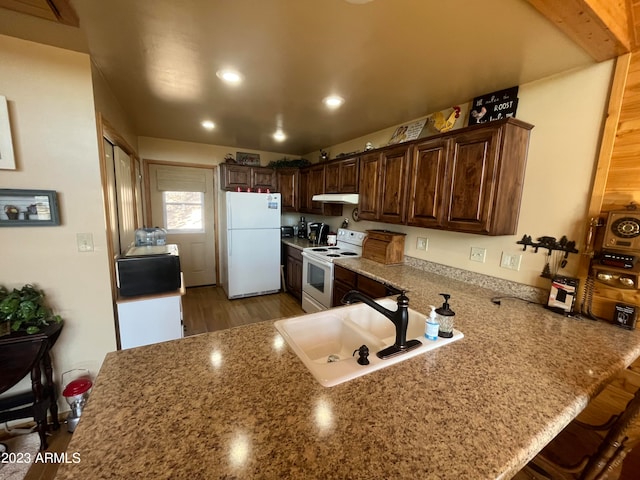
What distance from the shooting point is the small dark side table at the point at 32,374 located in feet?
4.56

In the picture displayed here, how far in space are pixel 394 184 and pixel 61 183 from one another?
8.06ft

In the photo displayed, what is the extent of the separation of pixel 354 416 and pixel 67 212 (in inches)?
81.9

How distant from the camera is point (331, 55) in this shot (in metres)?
1.51

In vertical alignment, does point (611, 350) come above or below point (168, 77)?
below

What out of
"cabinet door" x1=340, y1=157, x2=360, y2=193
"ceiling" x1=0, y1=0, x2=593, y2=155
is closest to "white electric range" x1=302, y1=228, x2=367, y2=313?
"cabinet door" x1=340, y1=157, x2=360, y2=193

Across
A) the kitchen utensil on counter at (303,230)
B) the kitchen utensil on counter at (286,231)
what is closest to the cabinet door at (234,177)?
the kitchen utensil on counter at (286,231)

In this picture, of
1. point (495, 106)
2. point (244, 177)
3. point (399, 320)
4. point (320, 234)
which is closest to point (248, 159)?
point (244, 177)

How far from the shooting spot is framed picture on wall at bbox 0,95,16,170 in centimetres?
145

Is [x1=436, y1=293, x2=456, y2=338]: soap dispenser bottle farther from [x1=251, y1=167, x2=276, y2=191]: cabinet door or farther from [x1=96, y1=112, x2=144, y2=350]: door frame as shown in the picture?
[x1=251, y1=167, x2=276, y2=191]: cabinet door

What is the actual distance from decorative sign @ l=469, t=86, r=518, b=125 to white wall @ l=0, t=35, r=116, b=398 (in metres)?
2.67

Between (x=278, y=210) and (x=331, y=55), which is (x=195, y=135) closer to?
(x=278, y=210)

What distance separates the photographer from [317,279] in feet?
10.4

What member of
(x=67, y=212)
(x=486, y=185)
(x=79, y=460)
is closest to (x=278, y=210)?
(x=67, y=212)

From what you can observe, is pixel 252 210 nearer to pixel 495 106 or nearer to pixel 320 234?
pixel 320 234
